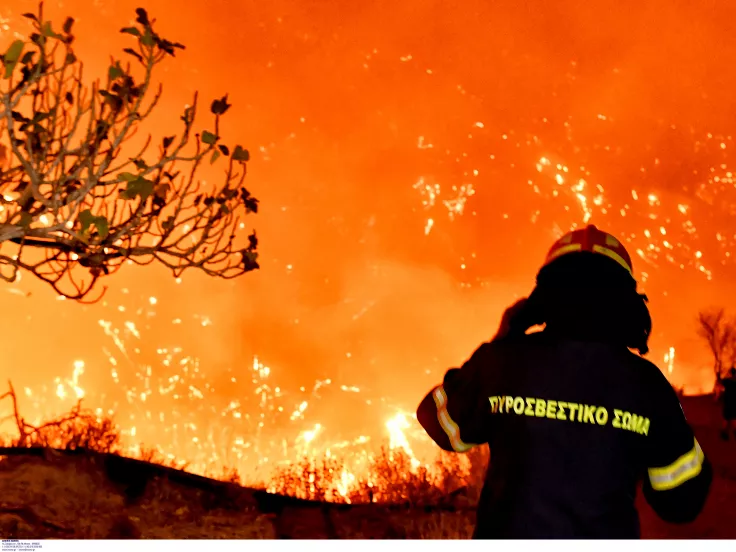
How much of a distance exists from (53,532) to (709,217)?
20.2 metres

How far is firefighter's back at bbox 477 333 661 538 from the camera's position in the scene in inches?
78.1

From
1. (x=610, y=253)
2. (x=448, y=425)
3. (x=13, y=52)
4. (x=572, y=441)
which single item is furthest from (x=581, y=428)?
(x=13, y=52)

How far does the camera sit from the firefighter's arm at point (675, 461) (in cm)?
202

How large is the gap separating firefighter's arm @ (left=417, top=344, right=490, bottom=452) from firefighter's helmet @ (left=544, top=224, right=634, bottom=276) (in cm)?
51

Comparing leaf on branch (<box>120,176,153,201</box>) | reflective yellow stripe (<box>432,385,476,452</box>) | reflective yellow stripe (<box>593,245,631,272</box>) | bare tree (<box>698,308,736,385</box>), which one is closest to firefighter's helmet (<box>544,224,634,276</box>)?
reflective yellow stripe (<box>593,245,631,272</box>)

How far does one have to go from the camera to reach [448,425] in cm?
228

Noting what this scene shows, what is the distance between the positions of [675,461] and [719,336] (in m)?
19.9

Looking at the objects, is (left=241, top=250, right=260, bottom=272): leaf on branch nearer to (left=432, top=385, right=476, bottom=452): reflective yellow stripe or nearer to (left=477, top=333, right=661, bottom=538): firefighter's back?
(left=432, top=385, right=476, bottom=452): reflective yellow stripe

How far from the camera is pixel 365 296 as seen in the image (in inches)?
777

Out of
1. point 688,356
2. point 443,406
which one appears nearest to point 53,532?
point 443,406

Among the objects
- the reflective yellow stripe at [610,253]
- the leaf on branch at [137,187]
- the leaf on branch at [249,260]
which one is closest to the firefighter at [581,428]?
the reflective yellow stripe at [610,253]
